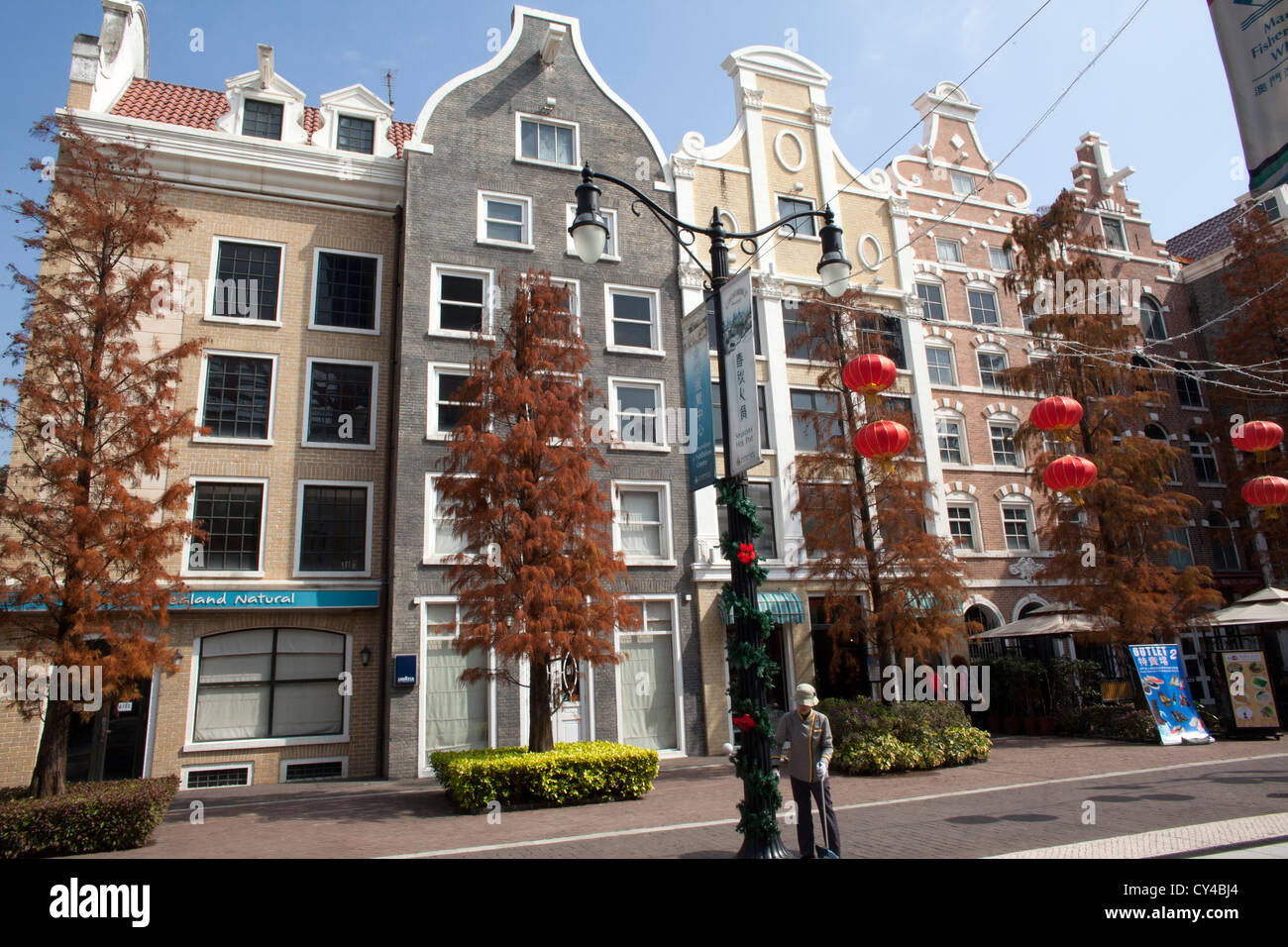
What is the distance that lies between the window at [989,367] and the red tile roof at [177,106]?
67.7ft

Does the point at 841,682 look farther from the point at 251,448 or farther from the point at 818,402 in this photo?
the point at 251,448

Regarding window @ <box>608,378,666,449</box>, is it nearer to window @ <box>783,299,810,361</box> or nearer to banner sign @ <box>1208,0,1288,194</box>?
window @ <box>783,299,810,361</box>

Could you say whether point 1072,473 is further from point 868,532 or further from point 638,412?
point 638,412

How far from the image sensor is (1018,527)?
26469mm

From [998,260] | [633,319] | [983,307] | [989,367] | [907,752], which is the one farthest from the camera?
[998,260]

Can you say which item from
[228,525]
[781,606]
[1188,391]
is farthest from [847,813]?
[1188,391]

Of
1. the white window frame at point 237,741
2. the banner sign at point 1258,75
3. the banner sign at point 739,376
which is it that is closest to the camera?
the banner sign at point 1258,75

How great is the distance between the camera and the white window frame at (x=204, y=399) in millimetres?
19078

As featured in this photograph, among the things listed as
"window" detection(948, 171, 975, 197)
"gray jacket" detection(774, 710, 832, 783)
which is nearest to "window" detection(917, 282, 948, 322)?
"window" detection(948, 171, 975, 197)

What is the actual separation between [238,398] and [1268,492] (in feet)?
78.0

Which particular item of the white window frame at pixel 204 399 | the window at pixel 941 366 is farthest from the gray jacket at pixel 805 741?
the window at pixel 941 366

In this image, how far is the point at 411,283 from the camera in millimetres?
20578

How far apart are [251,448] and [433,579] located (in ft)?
18.5

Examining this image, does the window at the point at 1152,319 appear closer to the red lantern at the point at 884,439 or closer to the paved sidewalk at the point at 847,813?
the paved sidewalk at the point at 847,813
